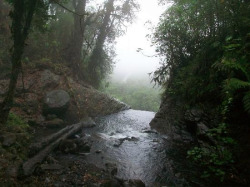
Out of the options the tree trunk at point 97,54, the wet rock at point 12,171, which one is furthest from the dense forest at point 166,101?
the tree trunk at point 97,54

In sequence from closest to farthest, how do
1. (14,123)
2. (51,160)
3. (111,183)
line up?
(111,183) < (51,160) < (14,123)

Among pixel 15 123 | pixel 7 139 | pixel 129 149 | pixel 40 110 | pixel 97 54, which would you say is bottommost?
pixel 129 149

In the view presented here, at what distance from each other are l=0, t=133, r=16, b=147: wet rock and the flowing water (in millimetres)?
2201

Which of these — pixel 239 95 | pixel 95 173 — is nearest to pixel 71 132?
pixel 95 173

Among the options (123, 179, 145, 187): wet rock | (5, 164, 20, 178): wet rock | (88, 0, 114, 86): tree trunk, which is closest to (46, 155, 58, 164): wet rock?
(5, 164, 20, 178): wet rock

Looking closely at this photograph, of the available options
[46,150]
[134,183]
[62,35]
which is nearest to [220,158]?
[134,183]

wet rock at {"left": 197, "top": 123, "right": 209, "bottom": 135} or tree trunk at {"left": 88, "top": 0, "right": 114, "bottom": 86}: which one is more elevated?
tree trunk at {"left": 88, "top": 0, "right": 114, "bottom": 86}

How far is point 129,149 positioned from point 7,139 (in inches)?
158

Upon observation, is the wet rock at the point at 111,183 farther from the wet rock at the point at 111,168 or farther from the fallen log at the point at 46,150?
the fallen log at the point at 46,150

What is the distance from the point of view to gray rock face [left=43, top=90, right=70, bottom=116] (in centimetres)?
933

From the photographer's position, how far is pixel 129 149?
7359 millimetres

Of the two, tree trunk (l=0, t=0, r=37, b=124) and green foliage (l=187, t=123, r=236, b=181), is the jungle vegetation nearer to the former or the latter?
tree trunk (l=0, t=0, r=37, b=124)

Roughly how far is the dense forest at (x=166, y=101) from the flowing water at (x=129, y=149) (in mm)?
145

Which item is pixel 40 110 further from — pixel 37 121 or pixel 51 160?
pixel 51 160
